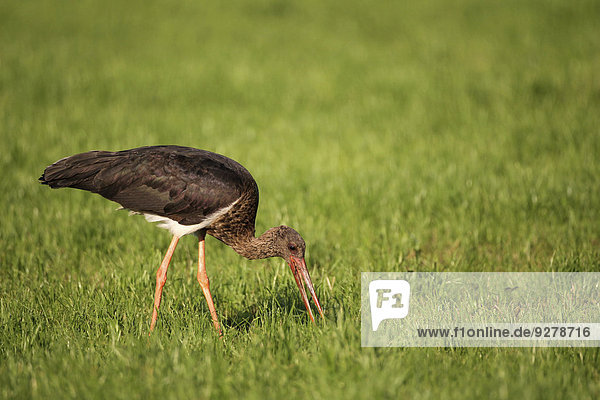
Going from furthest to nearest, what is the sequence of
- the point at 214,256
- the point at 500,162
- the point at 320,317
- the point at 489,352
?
the point at 500,162, the point at 214,256, the point at 320,317, the point at 489,352

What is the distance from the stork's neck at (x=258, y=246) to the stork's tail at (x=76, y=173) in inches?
49.0

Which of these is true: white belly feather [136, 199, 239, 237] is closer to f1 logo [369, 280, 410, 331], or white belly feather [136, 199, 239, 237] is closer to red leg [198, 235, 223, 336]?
red leg [198, 235, 223, 336]

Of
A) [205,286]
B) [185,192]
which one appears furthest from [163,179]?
[205,286]

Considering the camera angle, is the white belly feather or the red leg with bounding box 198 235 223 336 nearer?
the red leg with bounding box 198 235 223 336

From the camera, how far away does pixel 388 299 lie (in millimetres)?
4785

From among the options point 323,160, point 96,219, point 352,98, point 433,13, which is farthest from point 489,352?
point 433,13

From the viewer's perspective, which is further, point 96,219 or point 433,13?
point 433,13

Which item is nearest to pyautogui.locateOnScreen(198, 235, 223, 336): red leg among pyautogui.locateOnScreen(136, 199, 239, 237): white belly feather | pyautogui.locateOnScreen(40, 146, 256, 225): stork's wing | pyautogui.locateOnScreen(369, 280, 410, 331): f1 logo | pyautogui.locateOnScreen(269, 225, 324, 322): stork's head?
pyautogui.locateOnScreen(136, 199, 239, 237): white belly feather

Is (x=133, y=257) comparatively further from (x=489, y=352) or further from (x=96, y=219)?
(x=489, y=352)

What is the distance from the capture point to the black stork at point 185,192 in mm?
4770

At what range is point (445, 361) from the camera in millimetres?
3871

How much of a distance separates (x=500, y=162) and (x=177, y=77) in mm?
6854

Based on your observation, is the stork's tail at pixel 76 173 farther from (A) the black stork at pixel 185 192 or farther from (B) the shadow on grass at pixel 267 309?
(B) the shadow on grass at pixel 267 309

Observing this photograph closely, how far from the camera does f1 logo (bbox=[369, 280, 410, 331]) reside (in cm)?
443
